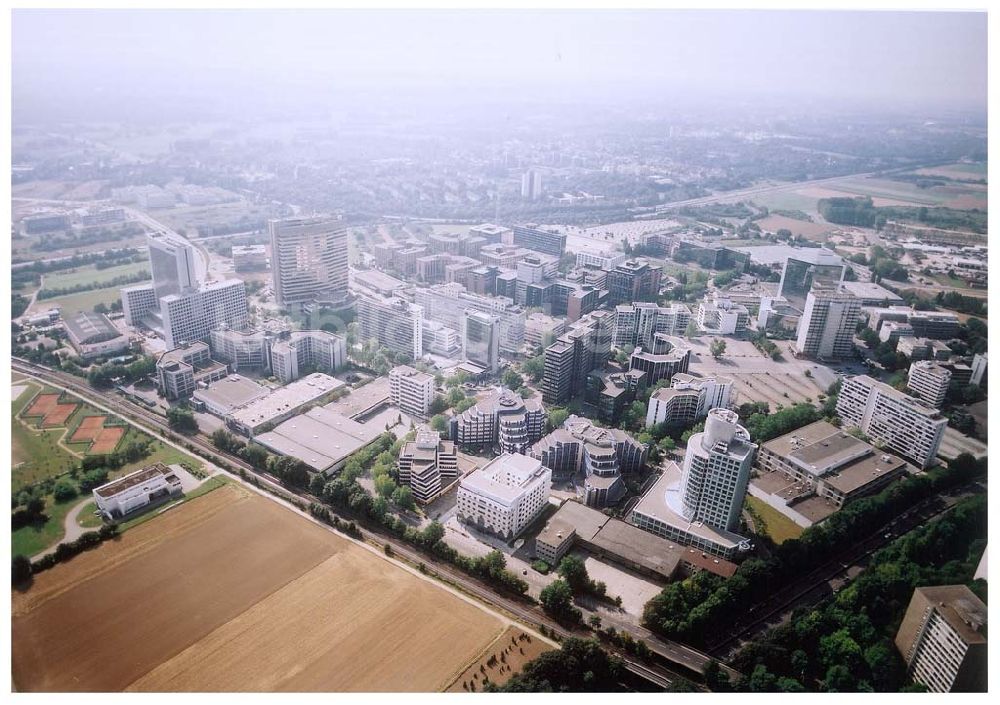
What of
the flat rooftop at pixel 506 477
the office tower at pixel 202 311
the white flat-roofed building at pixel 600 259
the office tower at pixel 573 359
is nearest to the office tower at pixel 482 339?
the office tower at pixel 573 359

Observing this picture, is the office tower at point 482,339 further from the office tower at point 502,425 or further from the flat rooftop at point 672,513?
the flat rooftop at point 672,513

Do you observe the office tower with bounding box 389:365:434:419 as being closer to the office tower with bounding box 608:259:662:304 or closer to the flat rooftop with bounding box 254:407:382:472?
the flat rooftop with bounding box 254:407:382:472

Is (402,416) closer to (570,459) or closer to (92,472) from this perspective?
(570,459)

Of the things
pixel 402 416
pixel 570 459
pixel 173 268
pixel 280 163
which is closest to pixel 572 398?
pixel 570 459

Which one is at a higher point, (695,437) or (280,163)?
(280,163)

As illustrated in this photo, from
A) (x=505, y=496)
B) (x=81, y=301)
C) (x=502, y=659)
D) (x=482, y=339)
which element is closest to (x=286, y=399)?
(x=482, y=339)

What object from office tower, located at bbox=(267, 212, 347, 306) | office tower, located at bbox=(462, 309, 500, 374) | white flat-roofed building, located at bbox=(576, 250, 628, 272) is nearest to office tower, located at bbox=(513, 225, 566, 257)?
white flat-roofed building, located at bbox=(576, 250, 628, 272)
